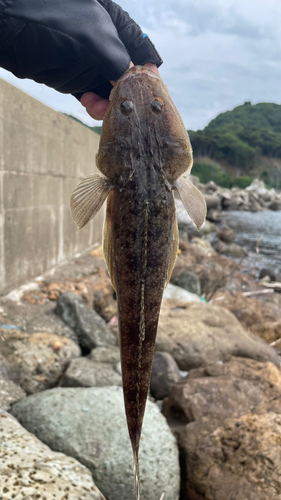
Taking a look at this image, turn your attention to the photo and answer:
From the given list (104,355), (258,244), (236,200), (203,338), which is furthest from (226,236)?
(236,200)

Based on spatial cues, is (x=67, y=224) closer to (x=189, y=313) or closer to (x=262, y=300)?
(x=189, y=313)

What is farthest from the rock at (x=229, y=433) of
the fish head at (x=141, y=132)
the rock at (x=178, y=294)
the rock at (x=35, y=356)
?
the rock at (x=178, y=294)

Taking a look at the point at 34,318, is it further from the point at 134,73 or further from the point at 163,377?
the point at 134,73

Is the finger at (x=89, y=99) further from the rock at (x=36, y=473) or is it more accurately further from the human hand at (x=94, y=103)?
Answer: the rock at (x=36, y=473)

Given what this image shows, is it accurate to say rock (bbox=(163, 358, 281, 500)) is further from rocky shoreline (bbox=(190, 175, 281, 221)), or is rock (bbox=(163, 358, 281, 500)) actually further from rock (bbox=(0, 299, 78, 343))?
rocky shoreline (bbox=(190, 175, 281, 221))

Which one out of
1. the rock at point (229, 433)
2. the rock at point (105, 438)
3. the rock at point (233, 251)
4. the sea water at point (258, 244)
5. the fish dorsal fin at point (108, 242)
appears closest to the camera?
the fish dorsal fin at point (108, 242)

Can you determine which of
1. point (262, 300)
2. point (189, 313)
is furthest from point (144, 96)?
point (262, 300)
